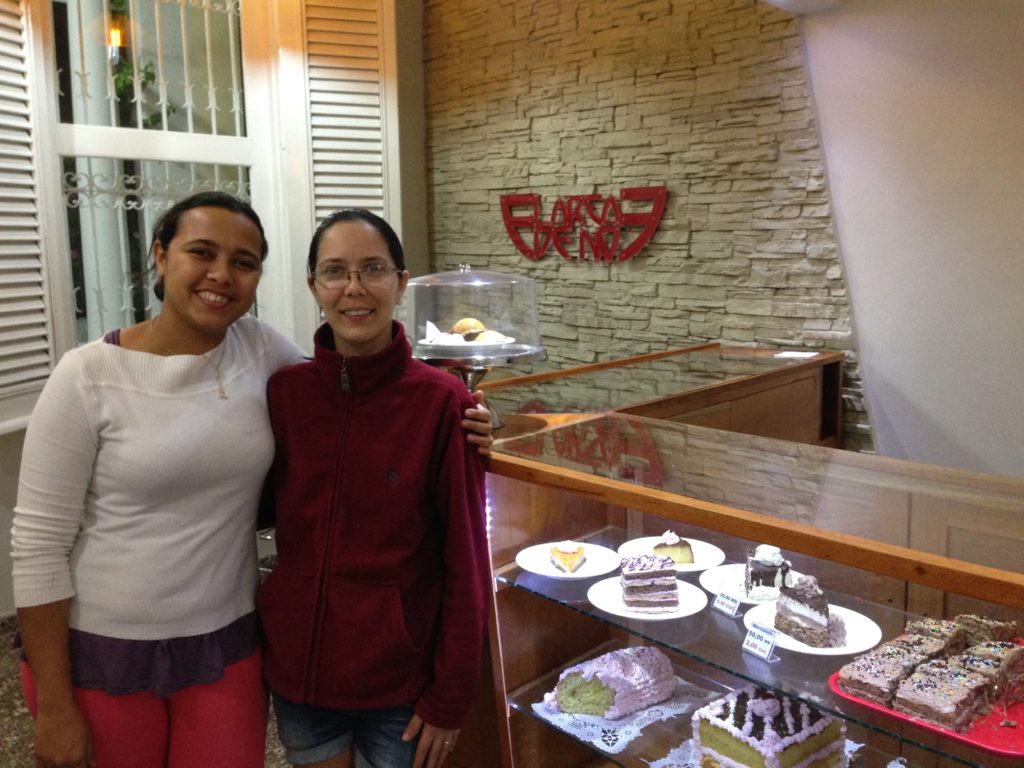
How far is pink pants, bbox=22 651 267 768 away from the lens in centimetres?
131

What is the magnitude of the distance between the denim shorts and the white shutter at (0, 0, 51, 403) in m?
2.51

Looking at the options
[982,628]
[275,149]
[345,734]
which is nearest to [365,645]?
[345,734]

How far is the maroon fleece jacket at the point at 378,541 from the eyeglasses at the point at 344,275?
11cm

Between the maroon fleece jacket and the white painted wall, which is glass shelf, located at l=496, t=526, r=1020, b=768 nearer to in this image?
the maroon fleece jacket

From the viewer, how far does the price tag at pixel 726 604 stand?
5.08 feet

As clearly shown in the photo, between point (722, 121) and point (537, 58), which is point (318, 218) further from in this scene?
point (722, 121)

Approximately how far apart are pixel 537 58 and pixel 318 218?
1.69m

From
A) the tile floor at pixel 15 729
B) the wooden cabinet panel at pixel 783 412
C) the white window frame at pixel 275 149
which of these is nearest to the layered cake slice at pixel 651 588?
the tile floor at pixel 15 729

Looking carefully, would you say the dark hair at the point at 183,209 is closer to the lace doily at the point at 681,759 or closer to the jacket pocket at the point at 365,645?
the jacket pocket at the point at 365,645

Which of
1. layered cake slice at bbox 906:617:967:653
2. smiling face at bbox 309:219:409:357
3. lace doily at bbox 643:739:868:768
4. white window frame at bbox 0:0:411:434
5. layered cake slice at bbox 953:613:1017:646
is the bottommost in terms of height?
lace doily at bbox 643:739:868:768

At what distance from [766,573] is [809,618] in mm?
142

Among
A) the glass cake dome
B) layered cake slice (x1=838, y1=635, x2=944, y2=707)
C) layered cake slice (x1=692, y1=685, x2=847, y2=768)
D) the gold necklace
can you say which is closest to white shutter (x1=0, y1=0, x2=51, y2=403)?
the glass cake dome

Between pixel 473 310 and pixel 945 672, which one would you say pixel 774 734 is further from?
pixel 473 310

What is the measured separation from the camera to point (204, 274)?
133cm
